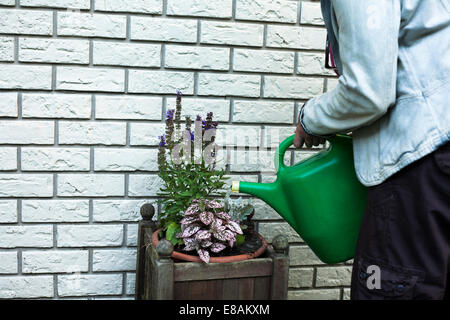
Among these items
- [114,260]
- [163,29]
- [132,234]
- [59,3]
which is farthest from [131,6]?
[114,260]

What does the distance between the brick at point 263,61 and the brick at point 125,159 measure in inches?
22.0

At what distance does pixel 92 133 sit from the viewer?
84.8 inches

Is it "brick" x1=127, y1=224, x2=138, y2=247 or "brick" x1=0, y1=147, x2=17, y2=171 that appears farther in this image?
"brick" x1=127, y1=224, x2=138, y2=247

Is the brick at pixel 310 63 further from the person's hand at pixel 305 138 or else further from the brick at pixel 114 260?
the brick at pixel 114 260

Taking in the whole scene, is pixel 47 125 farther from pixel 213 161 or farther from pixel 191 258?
pixel 191 258

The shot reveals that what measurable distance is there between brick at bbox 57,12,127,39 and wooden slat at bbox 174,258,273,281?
1052 mm

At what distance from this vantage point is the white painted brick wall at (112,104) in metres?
2.08

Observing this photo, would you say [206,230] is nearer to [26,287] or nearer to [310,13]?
[26,287]

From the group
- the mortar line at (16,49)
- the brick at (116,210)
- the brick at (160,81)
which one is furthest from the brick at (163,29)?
the brick at (116,210)

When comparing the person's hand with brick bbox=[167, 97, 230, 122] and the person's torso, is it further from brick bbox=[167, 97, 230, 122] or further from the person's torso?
brick bbox=[167, 97, 230, 122]

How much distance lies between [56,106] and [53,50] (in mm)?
237

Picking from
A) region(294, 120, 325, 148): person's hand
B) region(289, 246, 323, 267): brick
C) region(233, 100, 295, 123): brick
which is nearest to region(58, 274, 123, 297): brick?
region(289, 246, 323, 267): brick

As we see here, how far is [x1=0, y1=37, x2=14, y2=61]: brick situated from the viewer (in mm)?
2033

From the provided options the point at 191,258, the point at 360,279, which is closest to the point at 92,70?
the point at 191,258
